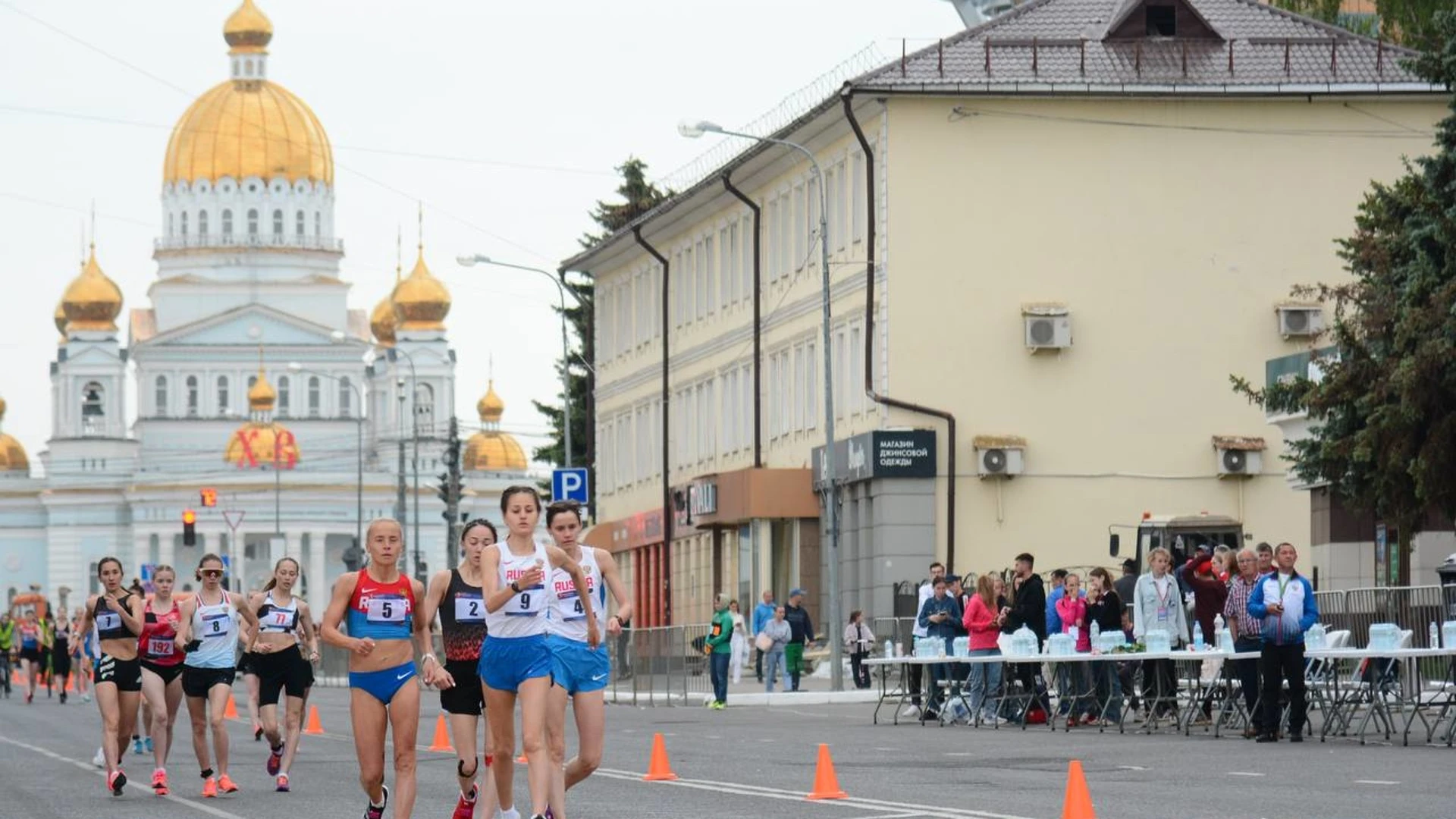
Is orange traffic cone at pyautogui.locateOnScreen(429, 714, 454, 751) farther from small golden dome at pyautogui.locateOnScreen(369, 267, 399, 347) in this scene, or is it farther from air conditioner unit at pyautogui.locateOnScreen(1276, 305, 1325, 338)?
small golden dome at pyautogui.locateOnScreen(369, 267, 399, 347)

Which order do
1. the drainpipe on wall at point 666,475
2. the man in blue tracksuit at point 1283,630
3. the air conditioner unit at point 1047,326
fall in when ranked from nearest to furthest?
the man in blue tracksuit at point 1283,630 → the air conditioner unit at point 1047,326 → the drainpipe on wall at point 666,475

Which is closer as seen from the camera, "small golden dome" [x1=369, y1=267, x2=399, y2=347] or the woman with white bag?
the woman with white bag

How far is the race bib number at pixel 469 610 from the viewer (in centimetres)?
1739

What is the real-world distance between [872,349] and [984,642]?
2104 centimetres

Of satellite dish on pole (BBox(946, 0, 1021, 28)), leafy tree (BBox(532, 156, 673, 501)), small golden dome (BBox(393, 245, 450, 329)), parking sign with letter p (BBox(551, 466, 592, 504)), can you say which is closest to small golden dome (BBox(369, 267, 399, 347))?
small golden dome (BBox(393, 245, 450, 329))

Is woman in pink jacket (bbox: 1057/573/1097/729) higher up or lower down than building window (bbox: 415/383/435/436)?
lower down

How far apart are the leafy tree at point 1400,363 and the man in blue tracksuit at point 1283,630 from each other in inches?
273

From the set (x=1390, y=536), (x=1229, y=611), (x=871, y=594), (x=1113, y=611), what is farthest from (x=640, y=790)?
(x=871, y=594)

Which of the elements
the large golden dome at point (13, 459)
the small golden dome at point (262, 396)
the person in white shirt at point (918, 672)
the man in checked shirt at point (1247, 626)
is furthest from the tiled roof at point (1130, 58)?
the large golden dome at point (13, 459)

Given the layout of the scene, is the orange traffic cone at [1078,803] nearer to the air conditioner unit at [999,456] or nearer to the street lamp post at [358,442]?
the air conditioner unit at [999,456]

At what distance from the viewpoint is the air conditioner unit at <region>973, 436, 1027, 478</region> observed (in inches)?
2004

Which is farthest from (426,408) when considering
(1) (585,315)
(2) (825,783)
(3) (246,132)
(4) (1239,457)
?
(2) (825,783)

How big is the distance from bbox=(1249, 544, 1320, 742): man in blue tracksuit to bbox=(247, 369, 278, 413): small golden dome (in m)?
140

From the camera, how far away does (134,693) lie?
23.4m
